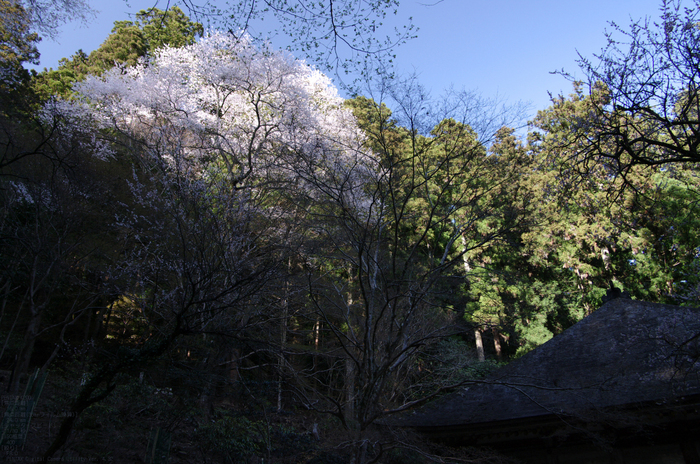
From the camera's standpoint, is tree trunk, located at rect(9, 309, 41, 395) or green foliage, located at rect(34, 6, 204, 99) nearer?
tree trunk, located at rect(9, 309, 41, 395)

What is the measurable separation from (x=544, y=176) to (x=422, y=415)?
11518mm

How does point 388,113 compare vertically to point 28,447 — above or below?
above

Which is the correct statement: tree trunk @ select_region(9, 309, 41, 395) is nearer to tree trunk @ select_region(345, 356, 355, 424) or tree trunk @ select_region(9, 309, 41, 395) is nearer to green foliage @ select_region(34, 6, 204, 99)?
tree trunk @ select_region(345, 356, 355, 424)

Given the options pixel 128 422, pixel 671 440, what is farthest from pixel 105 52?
pixel 671 440

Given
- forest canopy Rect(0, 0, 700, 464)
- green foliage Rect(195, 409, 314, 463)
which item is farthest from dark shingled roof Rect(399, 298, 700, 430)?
green foliage Rect(195, 409, 314, 463)

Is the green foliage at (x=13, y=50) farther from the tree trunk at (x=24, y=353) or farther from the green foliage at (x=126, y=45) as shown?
the green foliage at (x=126, y=45)

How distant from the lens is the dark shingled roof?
544 centimetres

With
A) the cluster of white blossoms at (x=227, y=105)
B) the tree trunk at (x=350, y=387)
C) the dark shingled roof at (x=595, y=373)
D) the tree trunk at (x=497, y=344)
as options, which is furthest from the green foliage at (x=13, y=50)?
the tree trunk at (x=497, y=344)

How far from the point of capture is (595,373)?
6.27m

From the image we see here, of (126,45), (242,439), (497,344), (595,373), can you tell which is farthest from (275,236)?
(126,45)

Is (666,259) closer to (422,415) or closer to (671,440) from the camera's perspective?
(671,440)

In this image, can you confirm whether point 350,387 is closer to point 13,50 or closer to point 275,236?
point 275,236

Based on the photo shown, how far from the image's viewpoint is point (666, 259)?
48.8 feet

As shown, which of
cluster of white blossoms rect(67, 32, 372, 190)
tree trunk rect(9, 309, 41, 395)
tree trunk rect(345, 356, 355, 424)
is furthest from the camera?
cluster of white blossoms rect(67, 32, 372, 190)
